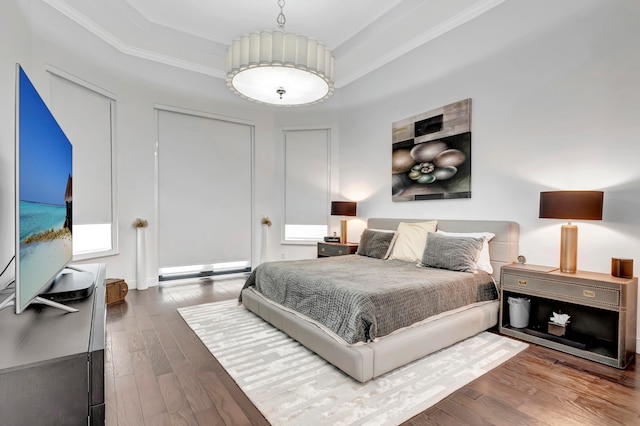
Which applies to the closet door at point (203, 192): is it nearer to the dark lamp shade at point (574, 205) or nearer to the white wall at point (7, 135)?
the white wall at point (7, 135)

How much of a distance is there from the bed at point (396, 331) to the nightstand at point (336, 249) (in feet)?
3.56

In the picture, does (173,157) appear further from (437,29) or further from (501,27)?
(501,27)

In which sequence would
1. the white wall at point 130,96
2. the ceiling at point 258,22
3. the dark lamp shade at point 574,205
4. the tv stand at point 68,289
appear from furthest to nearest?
the ceiling at point 258,22, the white wall at point 130,96, the dark lamp shade at point 574,205, the tv stand at point 68,289

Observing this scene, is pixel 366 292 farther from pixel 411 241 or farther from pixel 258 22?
pixel 258 22

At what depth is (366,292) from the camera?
2.20 metres

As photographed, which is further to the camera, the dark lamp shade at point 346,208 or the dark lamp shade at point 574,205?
the dark lamp shade at point 346,208

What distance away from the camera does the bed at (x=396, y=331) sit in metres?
2.04

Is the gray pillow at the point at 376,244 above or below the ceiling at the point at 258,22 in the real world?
below

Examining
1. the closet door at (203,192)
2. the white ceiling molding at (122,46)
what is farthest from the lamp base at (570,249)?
the white ceiling molding at (122,46)

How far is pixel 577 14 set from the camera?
278 centimetres

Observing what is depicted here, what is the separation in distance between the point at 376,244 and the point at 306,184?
2.24 m

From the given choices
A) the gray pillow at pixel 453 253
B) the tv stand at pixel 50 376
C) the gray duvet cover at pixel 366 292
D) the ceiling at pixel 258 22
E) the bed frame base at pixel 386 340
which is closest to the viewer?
the tv stand at pixel 50 376

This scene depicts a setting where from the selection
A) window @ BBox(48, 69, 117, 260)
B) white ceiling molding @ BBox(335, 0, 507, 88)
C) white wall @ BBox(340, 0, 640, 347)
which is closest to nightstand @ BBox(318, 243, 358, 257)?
white wall @ BBox(340, 0, 640, 347)

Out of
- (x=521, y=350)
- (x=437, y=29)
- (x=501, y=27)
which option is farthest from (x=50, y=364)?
(x=437, y=29)
